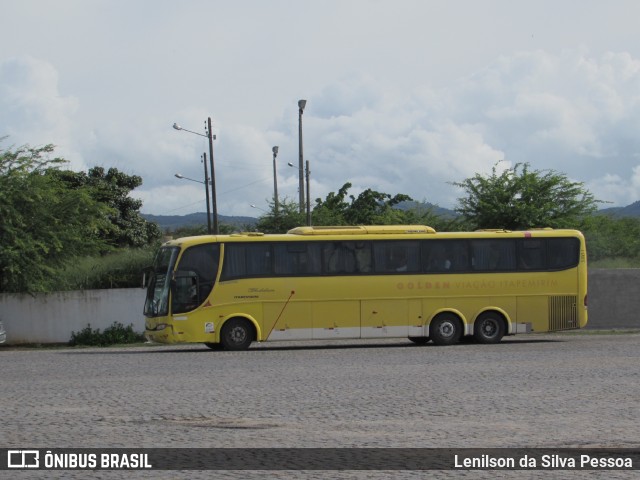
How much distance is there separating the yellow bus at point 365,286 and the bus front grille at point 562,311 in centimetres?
3

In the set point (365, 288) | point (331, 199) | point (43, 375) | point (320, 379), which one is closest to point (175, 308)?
point (365, 288)

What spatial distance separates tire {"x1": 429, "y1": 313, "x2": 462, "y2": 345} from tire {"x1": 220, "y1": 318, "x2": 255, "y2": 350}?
5093 mm

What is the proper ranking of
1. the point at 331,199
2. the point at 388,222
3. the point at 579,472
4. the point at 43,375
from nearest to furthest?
the point at 579,472, the point at 43,375, the point at 388,222, the point at 331,199

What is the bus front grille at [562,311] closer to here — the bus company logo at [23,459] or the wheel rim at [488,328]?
the wheel rim at [488,328]

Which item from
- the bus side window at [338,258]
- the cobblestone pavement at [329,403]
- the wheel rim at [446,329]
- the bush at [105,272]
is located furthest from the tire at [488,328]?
the bush at [105,272]

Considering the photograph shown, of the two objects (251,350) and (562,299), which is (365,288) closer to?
(251,350)

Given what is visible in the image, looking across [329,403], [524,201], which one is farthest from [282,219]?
[329,403]

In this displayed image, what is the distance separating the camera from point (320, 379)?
61.5ft

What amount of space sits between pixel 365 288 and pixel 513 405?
15207 mm

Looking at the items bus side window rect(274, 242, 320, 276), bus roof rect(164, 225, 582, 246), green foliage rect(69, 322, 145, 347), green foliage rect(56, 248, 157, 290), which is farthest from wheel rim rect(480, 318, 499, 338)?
green foliage rect(56, 248, 157, 290)

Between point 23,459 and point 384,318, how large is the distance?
1993 cm

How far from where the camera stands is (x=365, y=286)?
2956 cm

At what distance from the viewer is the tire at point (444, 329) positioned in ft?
98.3

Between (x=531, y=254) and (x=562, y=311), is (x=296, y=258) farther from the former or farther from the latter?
(x=562, y=311)
